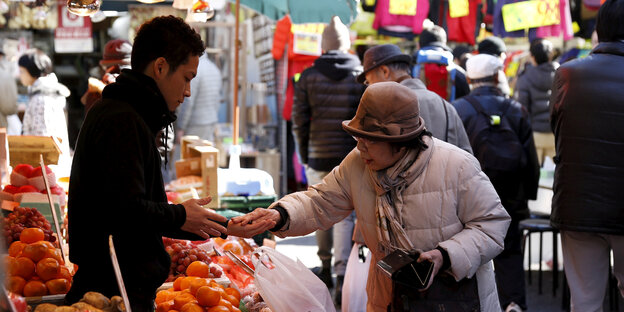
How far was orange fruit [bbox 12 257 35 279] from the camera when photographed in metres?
3.58

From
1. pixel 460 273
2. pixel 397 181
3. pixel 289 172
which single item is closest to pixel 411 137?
pixel 397 181

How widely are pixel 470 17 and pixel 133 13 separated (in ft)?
16.4

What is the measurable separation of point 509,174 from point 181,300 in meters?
3.52

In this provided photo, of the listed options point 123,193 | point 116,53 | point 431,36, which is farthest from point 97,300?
point 431,36

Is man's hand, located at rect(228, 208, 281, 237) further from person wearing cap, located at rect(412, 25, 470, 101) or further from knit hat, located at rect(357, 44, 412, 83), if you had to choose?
person wearing cap, located at rect(412, 25, 470, 101)

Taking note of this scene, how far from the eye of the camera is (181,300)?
3.64 meters

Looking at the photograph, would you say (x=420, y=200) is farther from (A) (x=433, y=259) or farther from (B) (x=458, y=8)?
(B) (x=458, y=8)

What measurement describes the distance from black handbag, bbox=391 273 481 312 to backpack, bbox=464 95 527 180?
3.06m

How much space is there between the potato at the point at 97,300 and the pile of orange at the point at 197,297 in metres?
0.82

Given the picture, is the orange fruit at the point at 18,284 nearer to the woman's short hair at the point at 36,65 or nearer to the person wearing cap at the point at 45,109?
the person wearing cap at the point at 45,109

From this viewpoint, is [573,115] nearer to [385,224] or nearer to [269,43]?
[385,224]

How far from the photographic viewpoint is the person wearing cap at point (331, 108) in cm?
731

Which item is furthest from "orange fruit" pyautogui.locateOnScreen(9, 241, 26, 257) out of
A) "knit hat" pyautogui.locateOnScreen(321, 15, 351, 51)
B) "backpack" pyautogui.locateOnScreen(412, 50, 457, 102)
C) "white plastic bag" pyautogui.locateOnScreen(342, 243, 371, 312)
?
"backpack" pyautogui.locateOnScreen(412, 50, 457, 102)

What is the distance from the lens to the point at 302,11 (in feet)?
22.4
